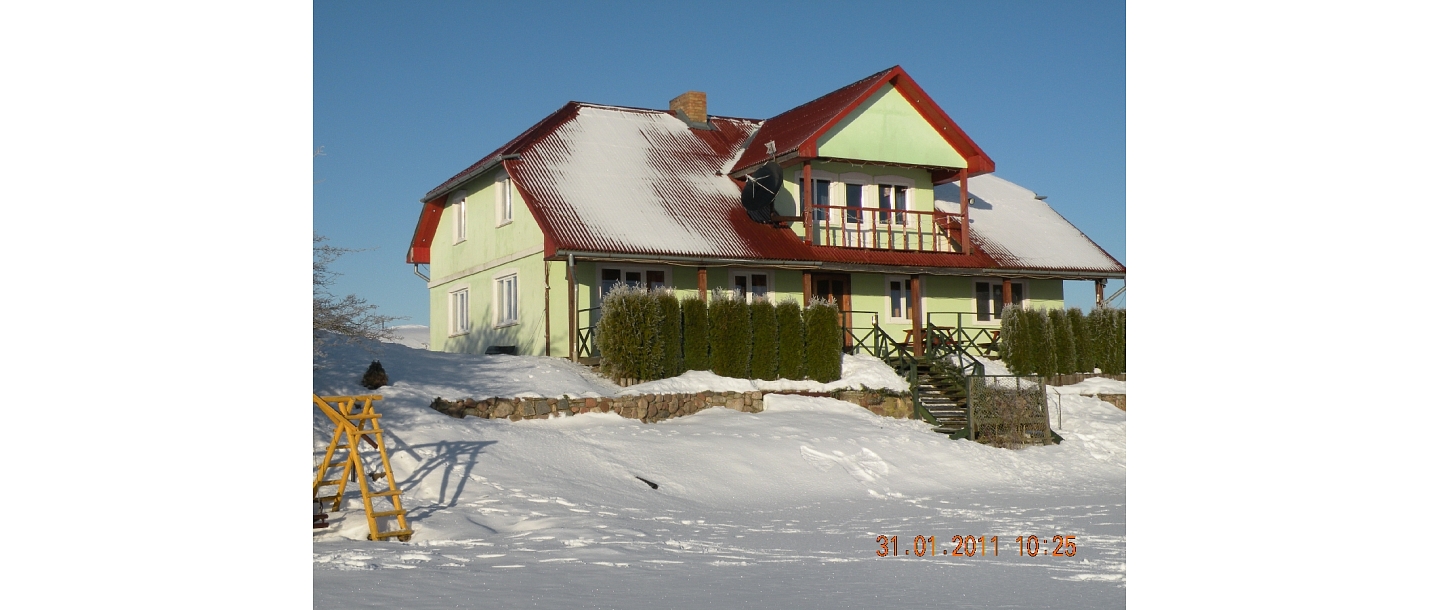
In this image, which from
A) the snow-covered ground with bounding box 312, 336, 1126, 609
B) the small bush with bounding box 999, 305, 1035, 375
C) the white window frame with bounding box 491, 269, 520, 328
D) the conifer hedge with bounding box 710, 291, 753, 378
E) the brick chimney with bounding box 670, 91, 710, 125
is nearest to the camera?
the snow-covered ground with bounding box 312, 336, 1126, 609

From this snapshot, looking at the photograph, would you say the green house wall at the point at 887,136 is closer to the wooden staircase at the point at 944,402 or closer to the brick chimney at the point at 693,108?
the brick chimney at the point at 693,108

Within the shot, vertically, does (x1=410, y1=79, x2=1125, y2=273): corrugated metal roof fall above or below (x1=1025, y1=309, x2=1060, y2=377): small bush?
above

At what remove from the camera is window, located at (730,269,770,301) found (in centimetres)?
2430

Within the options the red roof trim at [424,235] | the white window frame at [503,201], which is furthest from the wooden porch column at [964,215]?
the red roof trim at [424,235]

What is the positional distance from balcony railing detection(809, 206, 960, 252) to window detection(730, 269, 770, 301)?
130cm

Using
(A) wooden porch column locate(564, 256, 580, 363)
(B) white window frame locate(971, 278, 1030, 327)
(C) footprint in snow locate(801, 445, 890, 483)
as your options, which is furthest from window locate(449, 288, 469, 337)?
(C) footprint in snow locate(801, 445, 890, 483)

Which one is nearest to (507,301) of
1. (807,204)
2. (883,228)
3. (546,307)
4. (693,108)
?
(546,307)

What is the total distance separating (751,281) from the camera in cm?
2455

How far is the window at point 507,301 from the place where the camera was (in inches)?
936

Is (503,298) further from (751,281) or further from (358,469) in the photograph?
(358,469)

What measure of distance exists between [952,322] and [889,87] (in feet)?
17.8

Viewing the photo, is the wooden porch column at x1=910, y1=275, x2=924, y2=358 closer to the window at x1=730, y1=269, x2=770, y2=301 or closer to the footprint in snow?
the window at x1=730, y1=269, x2=770, y2=301

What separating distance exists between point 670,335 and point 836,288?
22.3 ft
